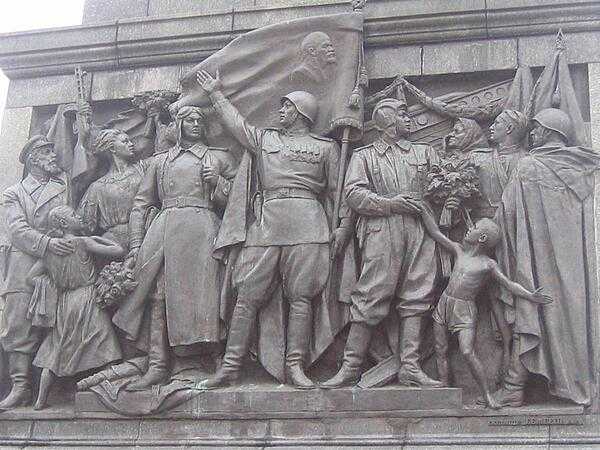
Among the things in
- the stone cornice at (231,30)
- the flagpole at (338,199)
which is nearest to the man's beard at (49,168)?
the stone cornice at (231,30)

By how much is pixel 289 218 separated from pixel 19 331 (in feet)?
10.5

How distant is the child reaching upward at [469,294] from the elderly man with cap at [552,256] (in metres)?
0.13

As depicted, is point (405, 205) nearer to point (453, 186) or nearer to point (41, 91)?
point (453, 186)

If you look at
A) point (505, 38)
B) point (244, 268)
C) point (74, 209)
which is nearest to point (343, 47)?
point (505, 38)

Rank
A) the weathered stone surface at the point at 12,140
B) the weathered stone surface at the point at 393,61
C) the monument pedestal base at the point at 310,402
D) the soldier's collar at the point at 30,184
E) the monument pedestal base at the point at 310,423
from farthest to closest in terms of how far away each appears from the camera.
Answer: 1. the weathered stone surface at the point at 12,140
2. the soldier's collar at the point at 30,184
3. the weathered stone surface at the point at 393,61
4. the monument pedestal base at the point at 310,402
5. the monument pedestal base at the point at 310,423

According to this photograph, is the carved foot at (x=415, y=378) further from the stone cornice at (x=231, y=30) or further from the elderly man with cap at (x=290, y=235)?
the stone cornice at (x=231, y=30)

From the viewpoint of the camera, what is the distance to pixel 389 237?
1006cm

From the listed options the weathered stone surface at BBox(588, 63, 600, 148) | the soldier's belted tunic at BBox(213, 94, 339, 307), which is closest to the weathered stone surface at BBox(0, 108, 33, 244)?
the soldier's belted tunic at BBox(213, 94, 339, 307)

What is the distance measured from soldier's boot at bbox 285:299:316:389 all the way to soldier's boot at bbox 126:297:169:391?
4.37 feet

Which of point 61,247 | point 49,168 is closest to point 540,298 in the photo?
point 61,247

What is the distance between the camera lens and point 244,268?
409 inches

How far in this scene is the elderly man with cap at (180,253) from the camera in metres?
10.5

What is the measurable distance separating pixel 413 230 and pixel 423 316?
0.87m

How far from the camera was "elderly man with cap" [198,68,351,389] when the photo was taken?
33.3 ft
